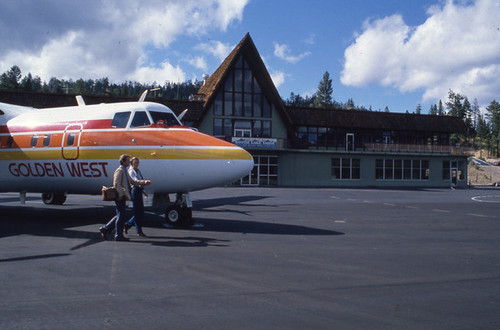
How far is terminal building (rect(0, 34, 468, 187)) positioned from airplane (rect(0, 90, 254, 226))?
27696mm

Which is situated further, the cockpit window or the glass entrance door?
the glass entrance door

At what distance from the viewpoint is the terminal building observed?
4600 cm

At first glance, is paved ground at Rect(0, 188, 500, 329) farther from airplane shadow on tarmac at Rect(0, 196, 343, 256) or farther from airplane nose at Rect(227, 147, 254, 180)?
airplane nose at Rect(227, 147, 254, 180)

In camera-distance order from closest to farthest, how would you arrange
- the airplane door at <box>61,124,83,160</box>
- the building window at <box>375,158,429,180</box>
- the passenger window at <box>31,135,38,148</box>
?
1. the airplane door at <box>61,124,83,160</box>
2. the passenger window at <box>31,135,38,148</box>
3. the building window at <box>375,158,429,180</box>

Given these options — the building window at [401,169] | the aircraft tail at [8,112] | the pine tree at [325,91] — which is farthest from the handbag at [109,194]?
the pine tree at [325,91]

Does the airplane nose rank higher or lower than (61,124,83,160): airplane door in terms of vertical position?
lower

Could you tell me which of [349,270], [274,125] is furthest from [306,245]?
[274,125]

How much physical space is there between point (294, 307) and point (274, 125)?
43.2m

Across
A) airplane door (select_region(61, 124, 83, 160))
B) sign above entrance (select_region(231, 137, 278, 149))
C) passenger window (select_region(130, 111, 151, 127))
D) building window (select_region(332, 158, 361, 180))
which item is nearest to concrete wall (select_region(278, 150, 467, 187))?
building window (select_region(332, 158, 361, 180))

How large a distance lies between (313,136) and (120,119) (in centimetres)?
3985

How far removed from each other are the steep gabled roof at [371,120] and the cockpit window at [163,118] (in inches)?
1465

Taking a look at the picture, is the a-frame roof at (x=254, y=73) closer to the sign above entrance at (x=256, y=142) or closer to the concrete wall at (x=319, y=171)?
the sign above entrance at (x=256, y=142)

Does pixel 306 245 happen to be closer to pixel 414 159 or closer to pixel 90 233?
pixel 90 233

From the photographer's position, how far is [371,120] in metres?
52.2
